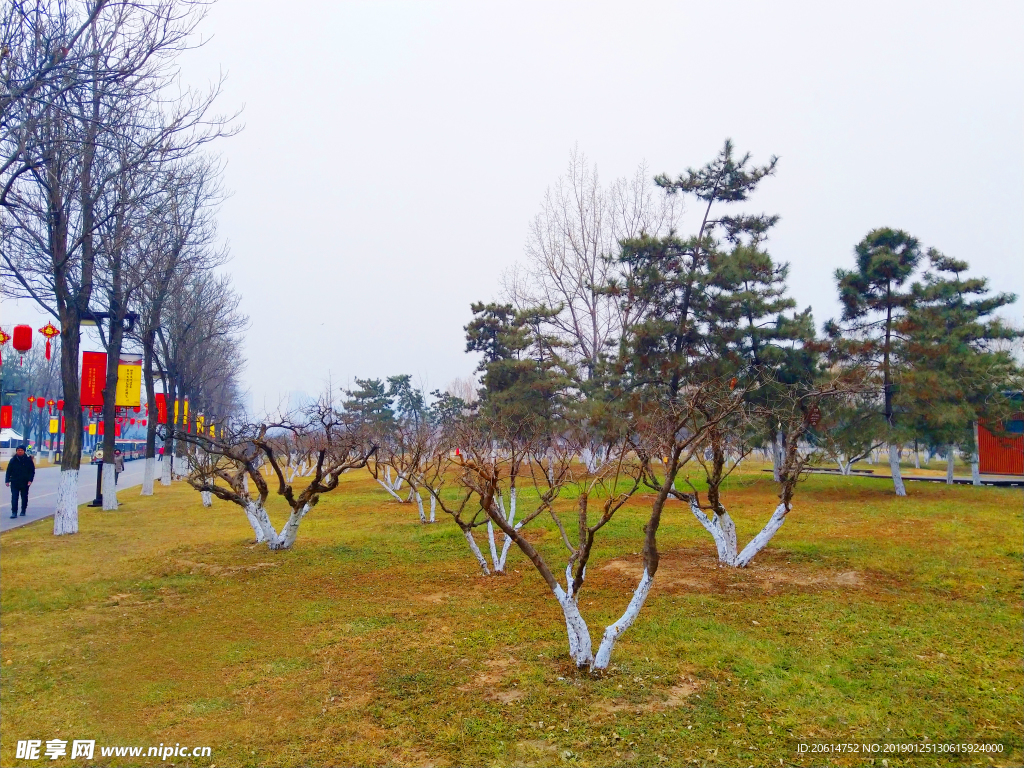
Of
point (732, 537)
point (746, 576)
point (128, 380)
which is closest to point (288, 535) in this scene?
point (732, 537)

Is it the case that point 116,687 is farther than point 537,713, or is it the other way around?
point 116,687

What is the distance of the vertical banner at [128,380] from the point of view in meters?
16.7

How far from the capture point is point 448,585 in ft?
27.9

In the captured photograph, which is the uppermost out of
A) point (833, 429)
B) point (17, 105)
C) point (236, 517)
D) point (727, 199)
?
point (727, 199)

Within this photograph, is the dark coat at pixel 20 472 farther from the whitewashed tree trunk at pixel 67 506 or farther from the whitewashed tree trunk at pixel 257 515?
the whitewashed tree trunk at pixel 257 515

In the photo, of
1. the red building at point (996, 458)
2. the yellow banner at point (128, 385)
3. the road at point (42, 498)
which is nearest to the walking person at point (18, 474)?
the road at point (42, 498)

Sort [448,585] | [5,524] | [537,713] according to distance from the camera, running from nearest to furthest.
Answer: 1. [537,713]
2. [448,585]
3. [5,524]

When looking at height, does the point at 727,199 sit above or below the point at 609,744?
above

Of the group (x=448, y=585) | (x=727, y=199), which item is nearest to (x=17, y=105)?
(x=448, y=585)

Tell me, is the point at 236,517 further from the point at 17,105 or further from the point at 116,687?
the point at 116,687

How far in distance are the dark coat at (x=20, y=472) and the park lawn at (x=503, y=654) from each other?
4687 mm

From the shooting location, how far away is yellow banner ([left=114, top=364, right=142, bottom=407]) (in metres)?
16.6

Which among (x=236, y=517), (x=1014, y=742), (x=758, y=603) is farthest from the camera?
(x=236, y=517)

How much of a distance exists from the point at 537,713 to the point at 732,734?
1238 mm
